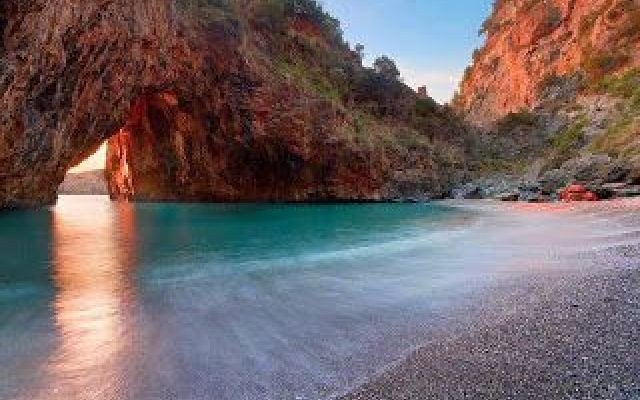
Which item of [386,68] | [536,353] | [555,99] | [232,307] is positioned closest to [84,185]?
[386,68]

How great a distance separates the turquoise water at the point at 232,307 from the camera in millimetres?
5887

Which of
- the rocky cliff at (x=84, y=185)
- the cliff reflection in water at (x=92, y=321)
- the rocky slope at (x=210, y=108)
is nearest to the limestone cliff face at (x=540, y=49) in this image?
the rocky slope at (x=210, y=108)

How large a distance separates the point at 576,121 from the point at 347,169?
2111 centimetres

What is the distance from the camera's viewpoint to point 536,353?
5684 millimetres

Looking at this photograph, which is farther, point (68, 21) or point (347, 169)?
point (347, 169)

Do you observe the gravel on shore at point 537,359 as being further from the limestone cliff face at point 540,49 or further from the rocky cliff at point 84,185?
the rocky cliff at point 84,185

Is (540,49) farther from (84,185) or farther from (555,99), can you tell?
(84,185)

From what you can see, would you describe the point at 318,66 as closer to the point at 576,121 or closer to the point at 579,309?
the point at 576,121

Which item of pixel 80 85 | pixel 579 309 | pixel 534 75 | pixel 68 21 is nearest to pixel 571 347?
pixel 579 309

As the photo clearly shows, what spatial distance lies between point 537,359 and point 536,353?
17 cm

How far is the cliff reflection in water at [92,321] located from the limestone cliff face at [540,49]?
54571mm

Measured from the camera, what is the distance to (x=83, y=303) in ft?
32.1

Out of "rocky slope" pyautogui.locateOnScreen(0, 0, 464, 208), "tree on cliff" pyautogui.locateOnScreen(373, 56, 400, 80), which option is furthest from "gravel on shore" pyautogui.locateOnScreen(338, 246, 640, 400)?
"tree on cliff" pyautogui.locateOnScreen(373, 56, 400, 80)

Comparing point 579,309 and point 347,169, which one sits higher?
point 347,169
